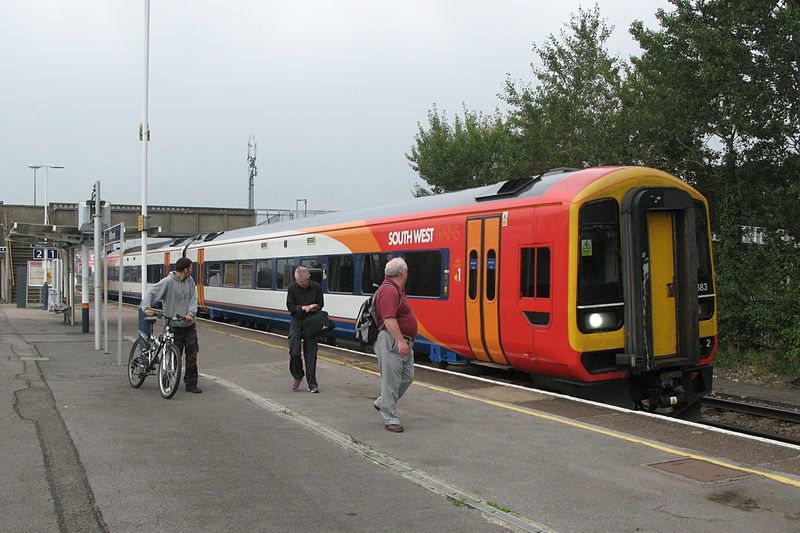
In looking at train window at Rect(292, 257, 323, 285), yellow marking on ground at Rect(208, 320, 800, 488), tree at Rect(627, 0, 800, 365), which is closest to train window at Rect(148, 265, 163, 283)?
train window at Rect(292, 257, 323, 285)

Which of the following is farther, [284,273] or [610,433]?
[284,273]

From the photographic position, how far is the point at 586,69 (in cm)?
2017

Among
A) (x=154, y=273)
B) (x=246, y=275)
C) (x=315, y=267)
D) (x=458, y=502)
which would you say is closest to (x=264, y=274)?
(x=246, y=275)

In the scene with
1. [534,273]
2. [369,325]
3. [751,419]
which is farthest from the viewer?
[751,419]

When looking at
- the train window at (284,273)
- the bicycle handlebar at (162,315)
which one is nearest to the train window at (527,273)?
the bicycle handlebar at (162,315)

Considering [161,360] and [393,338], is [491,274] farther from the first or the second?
[161,360]

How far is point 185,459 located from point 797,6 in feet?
39.8

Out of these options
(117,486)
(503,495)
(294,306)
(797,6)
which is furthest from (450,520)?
(797,6)

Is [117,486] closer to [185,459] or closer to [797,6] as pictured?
[185,459]

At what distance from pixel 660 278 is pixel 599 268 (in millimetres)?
832

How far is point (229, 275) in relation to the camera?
22.6 metres

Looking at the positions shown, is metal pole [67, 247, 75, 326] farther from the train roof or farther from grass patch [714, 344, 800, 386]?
grass patch [714, 344, 800, 386]

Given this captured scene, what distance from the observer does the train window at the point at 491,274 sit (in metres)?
9.91

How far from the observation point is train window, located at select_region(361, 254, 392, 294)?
13.4m
